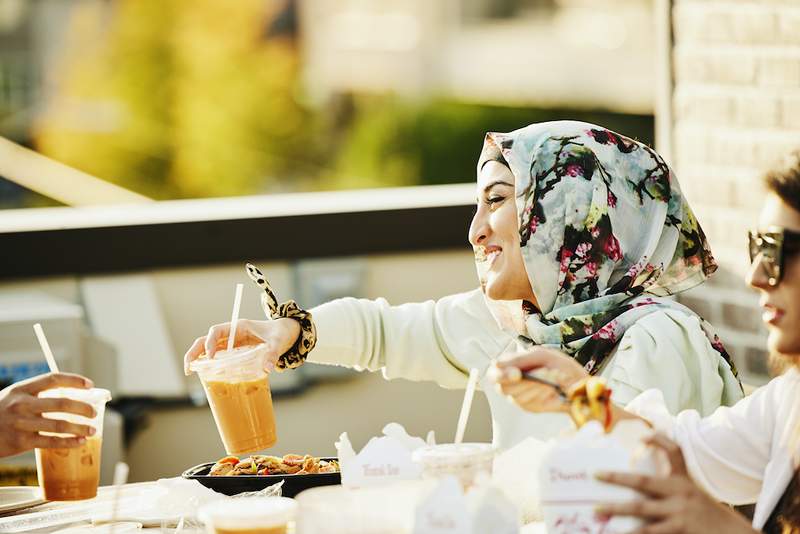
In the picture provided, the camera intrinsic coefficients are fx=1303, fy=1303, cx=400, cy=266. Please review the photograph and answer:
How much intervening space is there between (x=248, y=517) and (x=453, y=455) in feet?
1.00

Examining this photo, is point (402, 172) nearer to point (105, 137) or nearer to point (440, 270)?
point (105, 137)

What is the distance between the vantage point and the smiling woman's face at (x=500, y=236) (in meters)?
2.55

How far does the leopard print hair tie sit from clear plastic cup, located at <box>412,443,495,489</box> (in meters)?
0.83

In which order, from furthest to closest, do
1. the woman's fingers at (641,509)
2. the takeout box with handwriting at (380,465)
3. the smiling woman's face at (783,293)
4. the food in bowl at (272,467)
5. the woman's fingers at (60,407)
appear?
the food in bowl at (272,467), the woman's fingers at (60,407), the takeout box with handwriting at (380,465), the smiling woman's face at (783,293), the woman's fingers at (641,509)

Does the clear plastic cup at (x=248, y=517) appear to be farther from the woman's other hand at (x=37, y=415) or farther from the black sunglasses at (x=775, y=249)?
the black sunglasses at (x=775, y=249)

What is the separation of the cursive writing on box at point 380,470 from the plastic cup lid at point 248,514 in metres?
0.20

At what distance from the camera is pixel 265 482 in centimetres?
232

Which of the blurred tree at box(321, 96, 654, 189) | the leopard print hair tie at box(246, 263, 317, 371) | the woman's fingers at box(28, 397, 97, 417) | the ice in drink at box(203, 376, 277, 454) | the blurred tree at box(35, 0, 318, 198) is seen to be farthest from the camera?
the blurred tree at box(321, 96, 654, 189)

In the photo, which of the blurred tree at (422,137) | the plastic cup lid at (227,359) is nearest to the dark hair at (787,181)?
the plastic cup lid at (227,359)

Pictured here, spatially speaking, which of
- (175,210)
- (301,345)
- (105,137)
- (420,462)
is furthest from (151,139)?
(420,462)

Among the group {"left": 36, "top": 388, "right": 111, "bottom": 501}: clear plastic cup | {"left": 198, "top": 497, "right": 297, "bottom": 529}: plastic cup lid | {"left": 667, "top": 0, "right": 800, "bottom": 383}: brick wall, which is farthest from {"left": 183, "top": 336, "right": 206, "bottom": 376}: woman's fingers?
{"left": 667, "top": 0, "right": 800, "bottom": 383}: brick wall

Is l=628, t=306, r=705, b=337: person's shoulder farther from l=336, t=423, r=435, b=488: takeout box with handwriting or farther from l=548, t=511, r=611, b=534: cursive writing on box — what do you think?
l=548, t=511, r=611, b=534: cursive writing on box

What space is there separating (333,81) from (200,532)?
11603 mm

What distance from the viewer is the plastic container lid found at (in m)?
1.87
